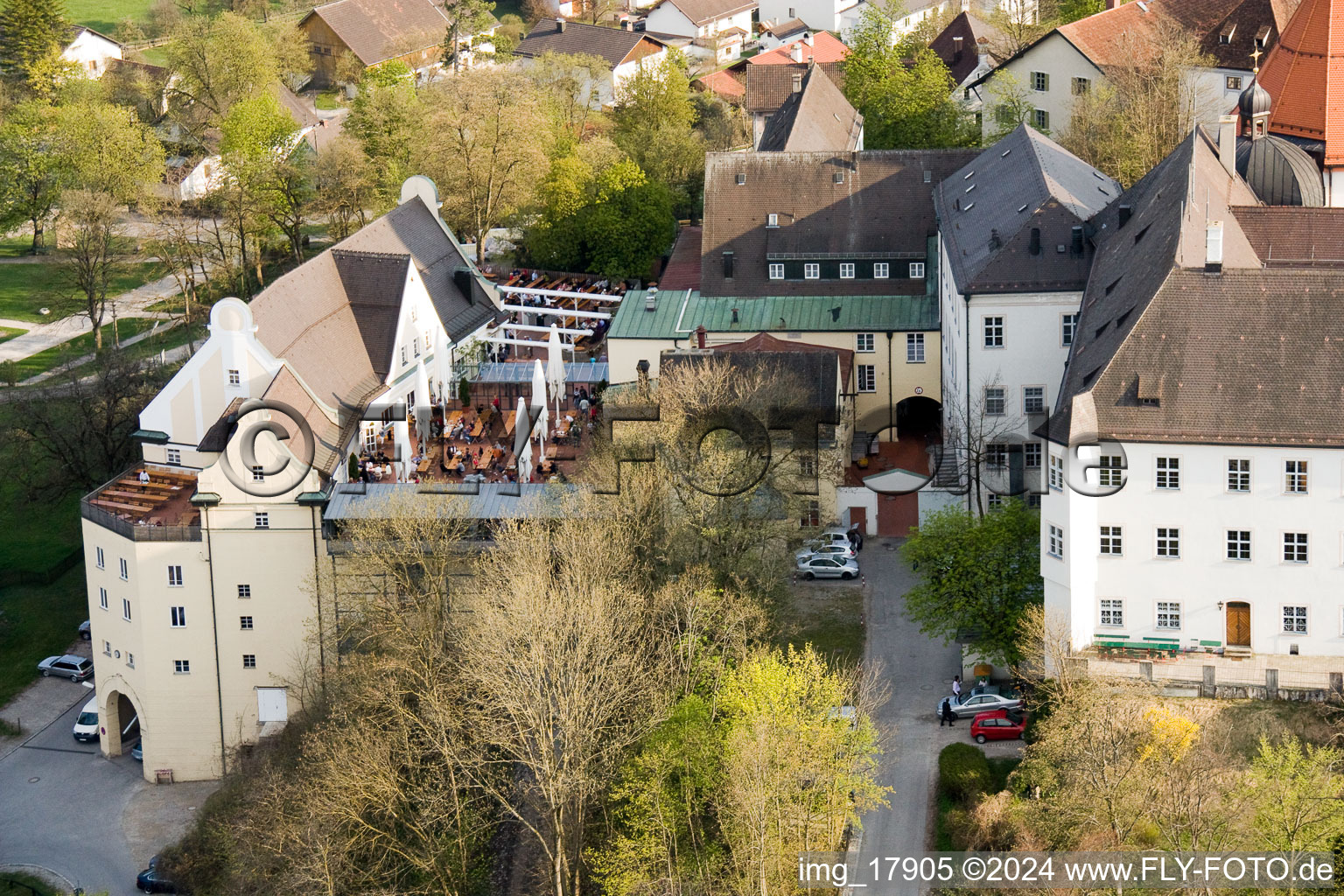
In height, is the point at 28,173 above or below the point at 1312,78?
below

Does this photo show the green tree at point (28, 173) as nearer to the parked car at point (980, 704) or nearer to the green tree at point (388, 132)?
the green tree at point (388, 132)

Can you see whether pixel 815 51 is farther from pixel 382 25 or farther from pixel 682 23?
pixel 382 25

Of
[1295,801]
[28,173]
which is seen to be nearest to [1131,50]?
[1295,801]

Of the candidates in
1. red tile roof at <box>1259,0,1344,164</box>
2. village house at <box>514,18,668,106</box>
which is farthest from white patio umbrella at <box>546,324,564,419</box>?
village house at <box>514,18,668,106</box>

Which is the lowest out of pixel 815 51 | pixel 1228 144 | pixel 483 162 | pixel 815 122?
pixel 1228 144

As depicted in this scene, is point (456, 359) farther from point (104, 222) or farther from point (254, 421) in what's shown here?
point (104, 222)

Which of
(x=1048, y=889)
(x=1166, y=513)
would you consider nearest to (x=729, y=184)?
(x=1166, y=513)
